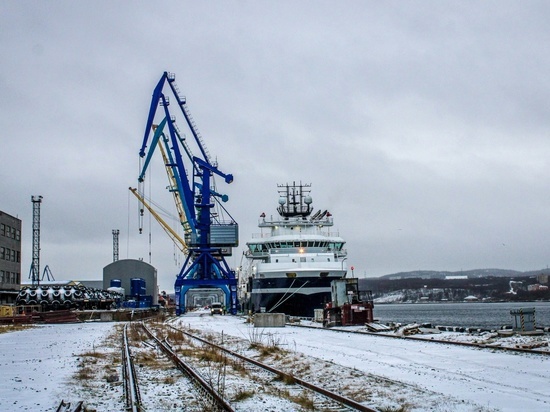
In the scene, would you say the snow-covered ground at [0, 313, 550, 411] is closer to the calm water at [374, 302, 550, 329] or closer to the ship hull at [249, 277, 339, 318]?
the calm water at [374, 302, 550, 329]

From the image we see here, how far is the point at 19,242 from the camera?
86.8 m

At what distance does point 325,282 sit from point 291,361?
3845cm

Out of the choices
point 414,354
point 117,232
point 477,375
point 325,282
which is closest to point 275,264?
point 325,282

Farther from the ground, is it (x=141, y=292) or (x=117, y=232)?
(x=117, y=232)

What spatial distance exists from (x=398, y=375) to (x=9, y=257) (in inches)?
2999

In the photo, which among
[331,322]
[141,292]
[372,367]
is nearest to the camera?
[372,367]

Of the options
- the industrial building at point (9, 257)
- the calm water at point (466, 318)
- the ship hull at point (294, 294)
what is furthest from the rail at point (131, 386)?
the industrial building at point (9, 257)

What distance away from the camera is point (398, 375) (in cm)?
1492

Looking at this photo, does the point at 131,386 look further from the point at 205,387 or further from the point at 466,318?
the point at 466,318

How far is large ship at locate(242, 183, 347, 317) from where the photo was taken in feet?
185

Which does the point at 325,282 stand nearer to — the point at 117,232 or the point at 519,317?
the point at 519,317

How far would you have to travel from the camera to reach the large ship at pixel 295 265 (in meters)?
56.3

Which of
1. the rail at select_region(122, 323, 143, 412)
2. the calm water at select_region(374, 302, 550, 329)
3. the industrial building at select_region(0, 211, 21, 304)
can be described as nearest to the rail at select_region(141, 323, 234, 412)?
the rail at select_region(122, 323, 143, 412)

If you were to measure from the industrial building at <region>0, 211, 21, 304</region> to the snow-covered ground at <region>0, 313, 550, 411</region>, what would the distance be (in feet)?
Result: 193
